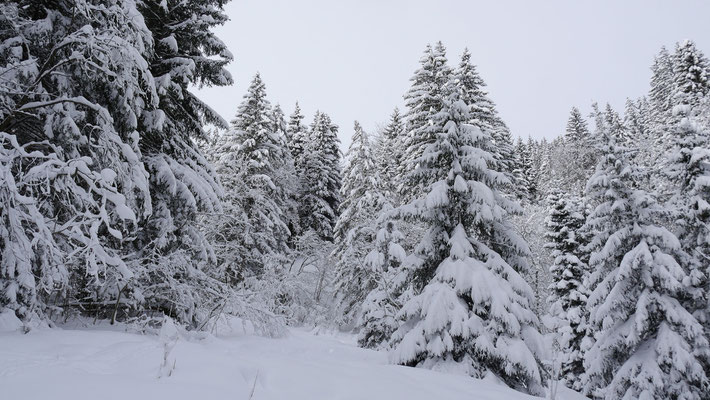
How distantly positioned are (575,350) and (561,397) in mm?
8031

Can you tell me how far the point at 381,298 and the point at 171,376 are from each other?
15087mm

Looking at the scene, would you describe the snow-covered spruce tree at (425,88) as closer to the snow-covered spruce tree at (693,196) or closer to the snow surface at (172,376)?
the snow-covered spruce tree at (693,196)

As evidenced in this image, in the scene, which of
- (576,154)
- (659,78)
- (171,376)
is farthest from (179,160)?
(659,78)

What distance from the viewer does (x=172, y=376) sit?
3.79 metres

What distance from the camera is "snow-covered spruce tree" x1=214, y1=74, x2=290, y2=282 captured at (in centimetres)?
2058

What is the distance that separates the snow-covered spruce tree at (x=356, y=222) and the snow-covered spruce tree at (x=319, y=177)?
8.28 meters

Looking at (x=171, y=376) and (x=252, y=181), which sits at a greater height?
(x=252, y=181)

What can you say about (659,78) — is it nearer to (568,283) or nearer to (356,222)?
(568,283)

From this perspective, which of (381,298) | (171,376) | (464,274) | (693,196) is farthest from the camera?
(381,298)

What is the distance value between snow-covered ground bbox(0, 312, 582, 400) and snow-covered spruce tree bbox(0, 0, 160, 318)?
0.97m

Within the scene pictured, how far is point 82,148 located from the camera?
7.27 metres

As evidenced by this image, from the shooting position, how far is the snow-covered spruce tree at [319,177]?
34.2 metres

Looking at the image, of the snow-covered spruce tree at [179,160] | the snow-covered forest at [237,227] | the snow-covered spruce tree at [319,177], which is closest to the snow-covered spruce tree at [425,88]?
the snow-covered forest at [237,227]

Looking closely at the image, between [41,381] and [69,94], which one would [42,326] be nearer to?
[41,381]
